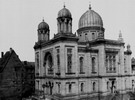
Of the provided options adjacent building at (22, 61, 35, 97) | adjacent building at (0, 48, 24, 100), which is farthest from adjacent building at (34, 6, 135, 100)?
adjacent building at (0, 48, 24, 100)

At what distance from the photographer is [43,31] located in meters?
39.6

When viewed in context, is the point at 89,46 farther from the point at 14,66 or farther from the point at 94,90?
the point at 14,66

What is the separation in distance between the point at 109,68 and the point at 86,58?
638cm

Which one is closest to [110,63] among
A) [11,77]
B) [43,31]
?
[43,31]

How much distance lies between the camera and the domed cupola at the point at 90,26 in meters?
40.8

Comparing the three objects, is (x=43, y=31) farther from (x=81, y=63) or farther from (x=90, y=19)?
(x=81, y=63)

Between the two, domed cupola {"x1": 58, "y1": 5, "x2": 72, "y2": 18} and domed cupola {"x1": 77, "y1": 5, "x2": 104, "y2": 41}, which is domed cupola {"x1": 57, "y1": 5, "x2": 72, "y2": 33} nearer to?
domed cupola {"x1": 58, "y1": 5, "x2": 72, "y2": 18}

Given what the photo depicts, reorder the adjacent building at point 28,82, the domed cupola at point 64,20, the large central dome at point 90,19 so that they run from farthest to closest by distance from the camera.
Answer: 1. the adjacent building at point 28,82
2. the large central dome at point 90,19
3. the domed cupola at point 64,20

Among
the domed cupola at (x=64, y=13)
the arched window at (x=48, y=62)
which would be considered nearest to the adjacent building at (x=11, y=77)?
the arched window at (x=48, y=62)

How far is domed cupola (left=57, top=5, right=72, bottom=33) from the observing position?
102 feet

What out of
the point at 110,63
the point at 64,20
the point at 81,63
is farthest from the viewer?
the point at 110,63

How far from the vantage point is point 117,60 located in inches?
1495

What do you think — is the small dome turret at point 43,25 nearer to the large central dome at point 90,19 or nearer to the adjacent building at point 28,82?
the large central dome at point 90,19

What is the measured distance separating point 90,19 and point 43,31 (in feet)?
40.3
